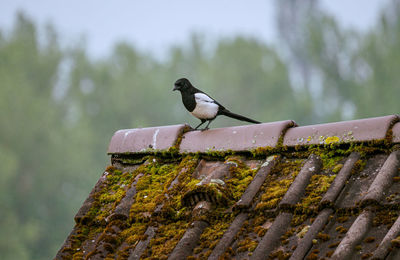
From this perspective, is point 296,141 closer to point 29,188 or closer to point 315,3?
point 29,188

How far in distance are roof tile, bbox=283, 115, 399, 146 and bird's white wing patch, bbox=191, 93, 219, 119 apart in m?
1.34

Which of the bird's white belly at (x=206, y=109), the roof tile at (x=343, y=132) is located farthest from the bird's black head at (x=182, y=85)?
the roof tile at (x=343, y=132)

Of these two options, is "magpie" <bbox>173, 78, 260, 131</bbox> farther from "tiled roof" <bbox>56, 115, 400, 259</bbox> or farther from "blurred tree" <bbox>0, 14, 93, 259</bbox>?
"blurred tree" <bbox>0, 14, 93, 259</bbox>

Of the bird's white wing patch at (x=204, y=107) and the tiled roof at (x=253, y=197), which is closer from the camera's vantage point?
the tiled roof at (x=253, y=197)

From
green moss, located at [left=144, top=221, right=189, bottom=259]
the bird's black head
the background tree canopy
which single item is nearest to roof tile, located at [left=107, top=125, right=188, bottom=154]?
green moss, located at [left=144, top=221, right=189, bottom=259]

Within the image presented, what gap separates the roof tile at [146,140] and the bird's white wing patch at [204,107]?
2.71 ft

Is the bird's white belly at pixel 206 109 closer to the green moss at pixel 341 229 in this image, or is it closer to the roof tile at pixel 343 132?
the roof tile at pixel 343 132

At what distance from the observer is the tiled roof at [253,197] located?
1795 millimetres

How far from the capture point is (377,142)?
83.0 inches

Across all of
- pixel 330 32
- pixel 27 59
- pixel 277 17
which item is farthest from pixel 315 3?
pixel 27 59

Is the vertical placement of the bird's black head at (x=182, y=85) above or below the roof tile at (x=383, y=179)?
above

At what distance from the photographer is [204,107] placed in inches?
146

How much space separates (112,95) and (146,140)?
96.7 ft

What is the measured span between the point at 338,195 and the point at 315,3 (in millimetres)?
39227
